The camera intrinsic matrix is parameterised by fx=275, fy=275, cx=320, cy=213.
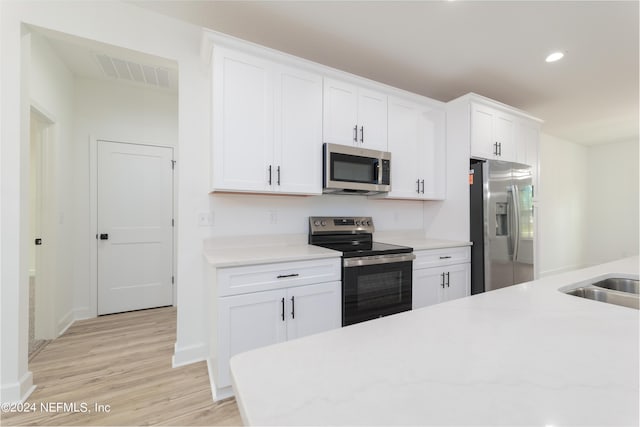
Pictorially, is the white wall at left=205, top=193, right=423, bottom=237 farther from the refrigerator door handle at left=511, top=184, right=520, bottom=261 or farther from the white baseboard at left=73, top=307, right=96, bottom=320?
the white baseboard at left=73, top=307, right=96, bottom=320

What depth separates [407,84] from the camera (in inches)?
125

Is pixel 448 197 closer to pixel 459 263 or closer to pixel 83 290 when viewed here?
pixel 459 263

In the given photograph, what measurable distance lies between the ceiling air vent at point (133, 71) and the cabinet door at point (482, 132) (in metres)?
3.28

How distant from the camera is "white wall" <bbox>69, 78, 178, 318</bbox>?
9.78ft

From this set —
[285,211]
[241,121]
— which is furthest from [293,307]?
[241,121]

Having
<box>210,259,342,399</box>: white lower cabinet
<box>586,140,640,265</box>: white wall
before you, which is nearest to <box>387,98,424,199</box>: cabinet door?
<box>210,259,342,399</box>: white lower cabinet

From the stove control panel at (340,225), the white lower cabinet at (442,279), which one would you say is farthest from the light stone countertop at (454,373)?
the stove control panel at (340,225)

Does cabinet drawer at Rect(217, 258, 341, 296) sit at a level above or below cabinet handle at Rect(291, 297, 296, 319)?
above

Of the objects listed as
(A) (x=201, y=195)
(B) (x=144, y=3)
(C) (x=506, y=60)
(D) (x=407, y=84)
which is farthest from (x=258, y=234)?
(C) (x=506, y=60)

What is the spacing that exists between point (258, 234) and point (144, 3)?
1.93m

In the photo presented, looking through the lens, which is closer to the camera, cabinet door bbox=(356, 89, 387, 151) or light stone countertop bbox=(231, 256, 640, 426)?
light stone countertop bbox=(231, 256, 640, 426)

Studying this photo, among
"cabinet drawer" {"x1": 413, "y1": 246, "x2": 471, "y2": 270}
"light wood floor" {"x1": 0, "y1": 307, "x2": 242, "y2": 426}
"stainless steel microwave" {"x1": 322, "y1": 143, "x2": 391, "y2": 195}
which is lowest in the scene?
"light wood floor" {"x1": 0, "y1": 307, "x2": 242, "y2": 426}

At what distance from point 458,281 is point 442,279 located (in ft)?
0.87

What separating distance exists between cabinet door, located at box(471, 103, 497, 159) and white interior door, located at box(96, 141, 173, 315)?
3.55m
